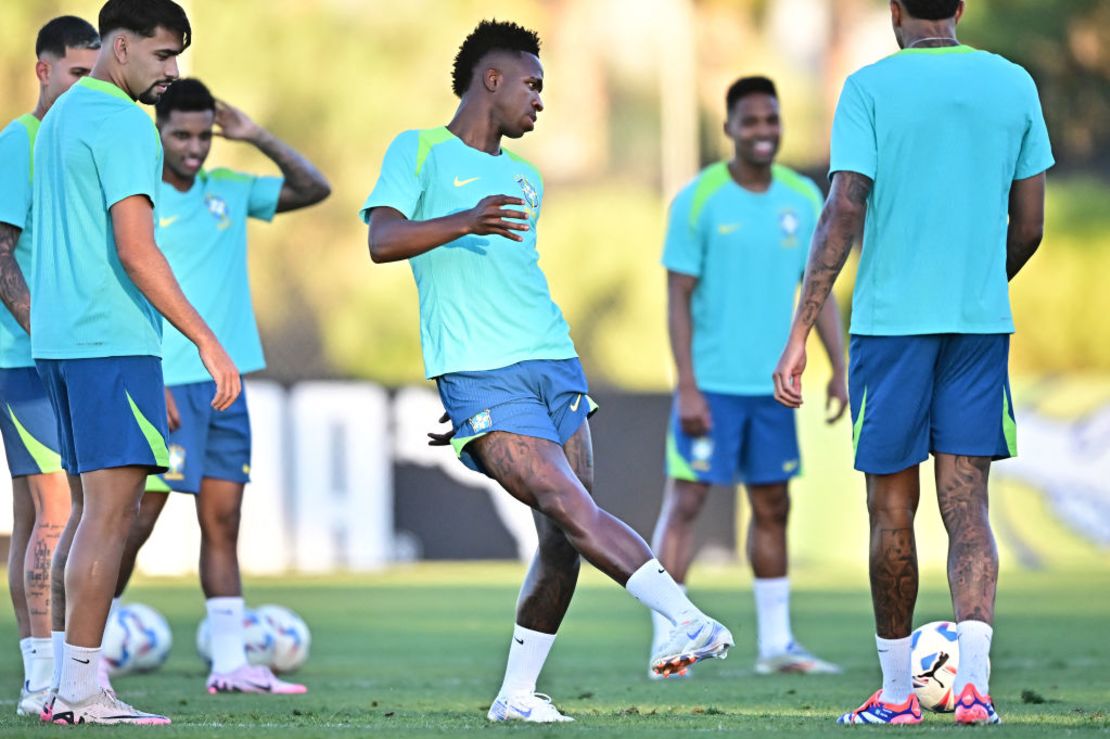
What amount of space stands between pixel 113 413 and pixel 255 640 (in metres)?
2.79

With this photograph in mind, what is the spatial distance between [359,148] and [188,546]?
14458 millimetres

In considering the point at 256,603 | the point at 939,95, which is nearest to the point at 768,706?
the point at 939,95

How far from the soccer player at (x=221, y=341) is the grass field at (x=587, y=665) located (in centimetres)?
33

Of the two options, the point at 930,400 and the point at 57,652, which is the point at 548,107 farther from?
the point at 930,400

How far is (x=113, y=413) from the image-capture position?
602 cm

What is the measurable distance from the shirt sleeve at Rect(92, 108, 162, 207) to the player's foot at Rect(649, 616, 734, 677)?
6.99 ft

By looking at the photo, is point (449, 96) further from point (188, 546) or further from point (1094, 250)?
point (188, 546)

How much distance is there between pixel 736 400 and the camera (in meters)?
9.20

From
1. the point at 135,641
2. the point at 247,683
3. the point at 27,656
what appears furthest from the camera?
the point at 135,641

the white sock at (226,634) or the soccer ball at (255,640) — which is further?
the soccer ball at (255,640)

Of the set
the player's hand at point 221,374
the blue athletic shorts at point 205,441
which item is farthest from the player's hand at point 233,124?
the player's hand at point 221,374

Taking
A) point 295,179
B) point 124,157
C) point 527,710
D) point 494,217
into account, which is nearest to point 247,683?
point 527,710

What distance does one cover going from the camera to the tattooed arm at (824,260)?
6.13m

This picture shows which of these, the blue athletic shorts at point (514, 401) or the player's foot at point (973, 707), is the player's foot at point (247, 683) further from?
the player's foot at point (973, 707)
